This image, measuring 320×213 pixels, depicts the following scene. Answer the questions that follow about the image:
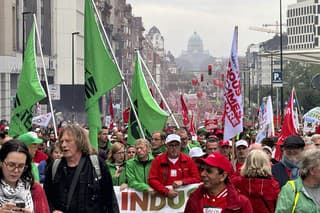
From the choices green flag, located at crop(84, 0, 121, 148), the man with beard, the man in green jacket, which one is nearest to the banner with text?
the man in green jacket

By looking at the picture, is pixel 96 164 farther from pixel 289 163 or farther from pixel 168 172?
pixel 168 172

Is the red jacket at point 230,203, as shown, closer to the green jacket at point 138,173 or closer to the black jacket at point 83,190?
the black jacket at point 83,190

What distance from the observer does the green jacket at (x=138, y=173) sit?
11.3 m

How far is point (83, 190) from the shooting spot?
7688 mm

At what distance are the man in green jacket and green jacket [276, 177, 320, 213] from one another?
12.8ft

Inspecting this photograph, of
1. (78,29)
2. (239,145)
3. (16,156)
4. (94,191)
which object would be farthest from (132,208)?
(78,29)

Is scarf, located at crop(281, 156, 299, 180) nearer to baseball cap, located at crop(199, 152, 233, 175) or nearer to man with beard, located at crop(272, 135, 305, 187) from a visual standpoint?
man with beard, located at crop(272, 135, 305, 187)

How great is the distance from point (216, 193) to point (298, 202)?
661 millimetres

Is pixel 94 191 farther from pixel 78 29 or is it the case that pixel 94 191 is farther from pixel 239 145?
pixel 78 29

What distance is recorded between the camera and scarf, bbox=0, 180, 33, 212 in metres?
6.23

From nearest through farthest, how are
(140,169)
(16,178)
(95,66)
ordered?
(16,178) → (140,169) → (95,66)

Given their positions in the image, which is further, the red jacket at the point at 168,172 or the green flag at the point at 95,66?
the green flag at the point at 95,66

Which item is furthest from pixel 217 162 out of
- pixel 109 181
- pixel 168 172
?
pixel 168 172

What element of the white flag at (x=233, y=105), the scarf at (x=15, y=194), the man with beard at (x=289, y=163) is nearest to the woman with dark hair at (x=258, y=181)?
the man with beard at (x=289, y=163)
